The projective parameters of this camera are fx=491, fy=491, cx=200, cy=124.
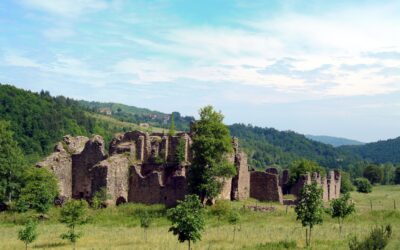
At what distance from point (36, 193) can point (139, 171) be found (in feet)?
36.0

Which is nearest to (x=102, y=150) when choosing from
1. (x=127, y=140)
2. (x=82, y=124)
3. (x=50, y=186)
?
(x=127, y=140)

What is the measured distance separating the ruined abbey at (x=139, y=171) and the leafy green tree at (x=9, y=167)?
9.53ft

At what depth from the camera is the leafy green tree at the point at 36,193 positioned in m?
46.1

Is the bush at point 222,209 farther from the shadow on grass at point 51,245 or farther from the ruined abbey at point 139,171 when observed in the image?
the shadow on grass at point 51,245

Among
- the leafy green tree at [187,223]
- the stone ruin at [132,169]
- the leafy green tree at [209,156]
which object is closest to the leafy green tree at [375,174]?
the stone ruin at [132,169]

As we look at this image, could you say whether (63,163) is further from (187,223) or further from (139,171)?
(187,223)

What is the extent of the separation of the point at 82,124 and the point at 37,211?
101m

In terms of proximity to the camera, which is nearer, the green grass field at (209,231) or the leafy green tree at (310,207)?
Result: the leafy green tree at (310,207)

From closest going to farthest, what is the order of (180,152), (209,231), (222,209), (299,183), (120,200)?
(209,231), (222,209), (120,200), (180,152), (299,183)

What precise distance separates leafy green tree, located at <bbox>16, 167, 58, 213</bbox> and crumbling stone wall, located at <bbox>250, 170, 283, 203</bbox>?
21.9 m

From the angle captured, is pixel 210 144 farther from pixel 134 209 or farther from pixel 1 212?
pixel 1 212

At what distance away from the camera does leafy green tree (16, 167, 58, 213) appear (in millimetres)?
46125

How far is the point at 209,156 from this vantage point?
46875mm

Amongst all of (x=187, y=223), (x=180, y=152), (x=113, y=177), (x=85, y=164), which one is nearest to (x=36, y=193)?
(x=113, y=177)
